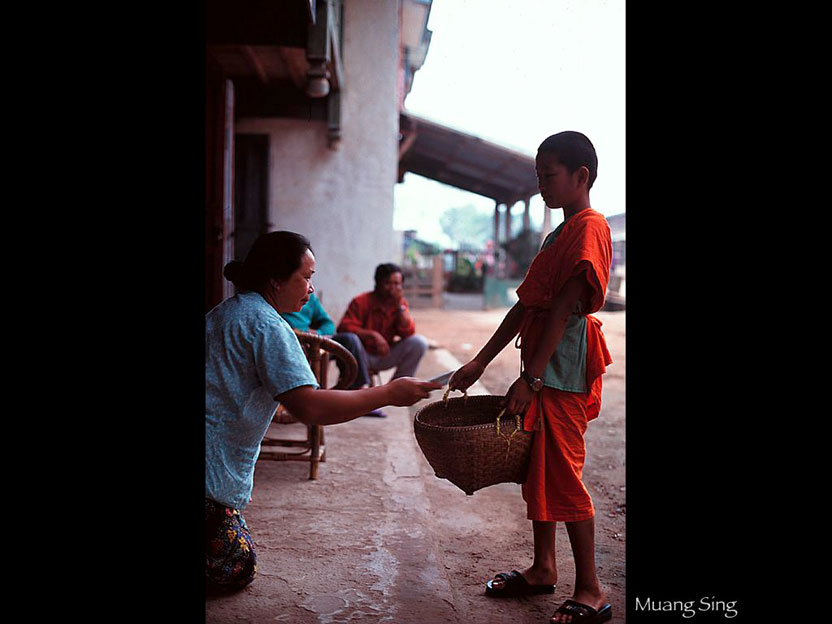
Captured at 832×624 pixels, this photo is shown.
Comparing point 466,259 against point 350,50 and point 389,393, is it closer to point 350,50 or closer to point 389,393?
point 350,50

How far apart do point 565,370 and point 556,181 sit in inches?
22.3

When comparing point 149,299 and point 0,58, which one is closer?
point 0,58

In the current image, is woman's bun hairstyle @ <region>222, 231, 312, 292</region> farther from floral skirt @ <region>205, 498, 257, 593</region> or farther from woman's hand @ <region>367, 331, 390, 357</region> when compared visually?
woman's hand @ <region>367, 331, 390, 357</region>

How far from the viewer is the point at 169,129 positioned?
4.31 ft

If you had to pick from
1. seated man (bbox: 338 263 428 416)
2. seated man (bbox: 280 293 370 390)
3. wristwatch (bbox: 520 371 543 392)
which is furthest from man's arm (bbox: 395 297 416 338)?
wristwatch (bbox: 520 371 543 392)

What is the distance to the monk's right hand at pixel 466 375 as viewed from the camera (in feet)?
7.02

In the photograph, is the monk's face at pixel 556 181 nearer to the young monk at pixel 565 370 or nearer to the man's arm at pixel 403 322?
the young monk at pixel 565 370

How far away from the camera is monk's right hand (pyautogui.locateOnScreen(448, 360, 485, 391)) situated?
2139 millimetres

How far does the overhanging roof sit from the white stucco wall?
206 cm

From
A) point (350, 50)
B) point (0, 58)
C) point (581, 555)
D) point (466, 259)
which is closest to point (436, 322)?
point (350, 50)

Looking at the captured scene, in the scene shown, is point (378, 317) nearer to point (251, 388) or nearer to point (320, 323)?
point (320, 323)
